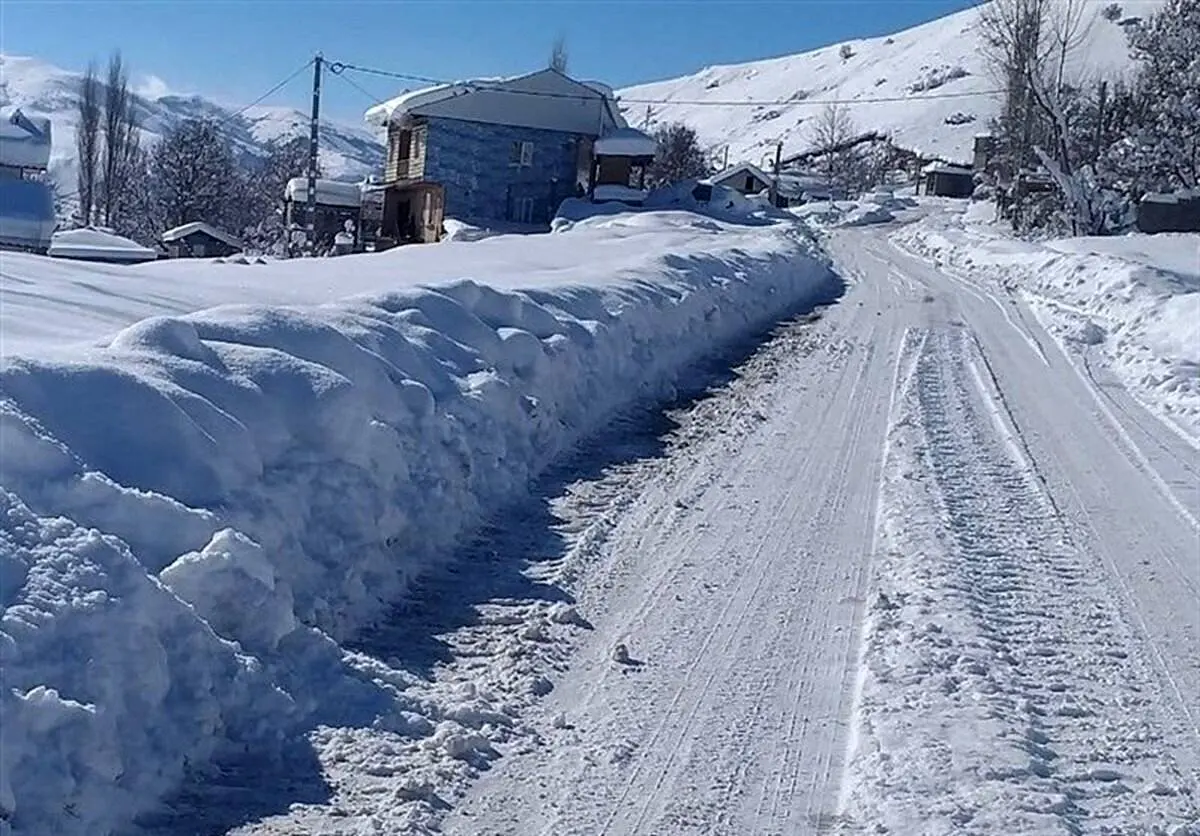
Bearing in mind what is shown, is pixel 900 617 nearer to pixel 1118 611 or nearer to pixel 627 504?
pixel 1118 611

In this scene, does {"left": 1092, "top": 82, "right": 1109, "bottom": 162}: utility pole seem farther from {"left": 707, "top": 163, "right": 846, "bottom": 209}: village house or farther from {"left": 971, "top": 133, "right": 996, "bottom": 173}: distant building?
{"left": 971, "top": 133, "right": 996, "bottom": 173}: distant building

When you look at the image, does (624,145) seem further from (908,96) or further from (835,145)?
(908,96)

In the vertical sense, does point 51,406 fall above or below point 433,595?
above

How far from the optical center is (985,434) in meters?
12.4

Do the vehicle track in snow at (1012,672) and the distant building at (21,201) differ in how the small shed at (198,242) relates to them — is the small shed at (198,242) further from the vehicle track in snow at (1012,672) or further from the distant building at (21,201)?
the vehicle track in snow at (1012,672)

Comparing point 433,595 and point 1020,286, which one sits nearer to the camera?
point 433,595

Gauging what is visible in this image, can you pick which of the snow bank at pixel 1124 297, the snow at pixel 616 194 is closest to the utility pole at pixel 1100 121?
the snow bank at pixel 1124 297

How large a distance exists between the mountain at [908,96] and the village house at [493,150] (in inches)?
2671

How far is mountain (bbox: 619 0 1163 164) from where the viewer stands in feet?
434

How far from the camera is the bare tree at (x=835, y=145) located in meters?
110

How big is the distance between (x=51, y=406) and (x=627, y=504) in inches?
166

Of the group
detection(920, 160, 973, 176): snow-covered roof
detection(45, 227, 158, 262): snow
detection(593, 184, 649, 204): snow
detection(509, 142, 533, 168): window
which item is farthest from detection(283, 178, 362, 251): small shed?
detection(920, 160, 973, 176): snow-covered roof

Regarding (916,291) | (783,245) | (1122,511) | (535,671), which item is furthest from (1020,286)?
(535,671)

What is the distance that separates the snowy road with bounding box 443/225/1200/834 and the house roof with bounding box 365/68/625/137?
42.2 m
